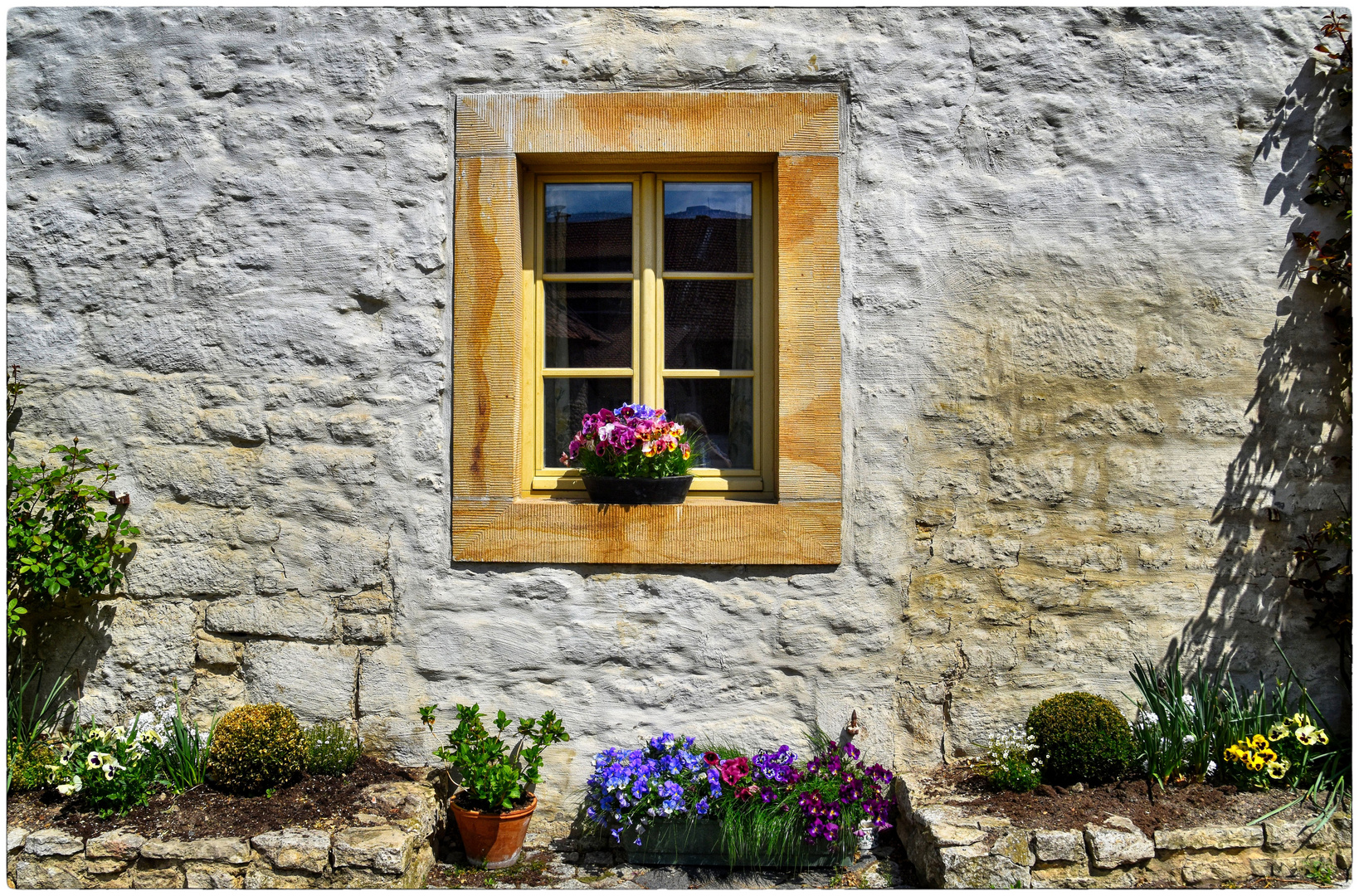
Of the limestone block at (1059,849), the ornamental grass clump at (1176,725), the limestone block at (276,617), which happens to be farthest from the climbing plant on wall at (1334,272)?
the limestone block at (276,617)

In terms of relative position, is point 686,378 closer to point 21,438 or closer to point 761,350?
point 761,350

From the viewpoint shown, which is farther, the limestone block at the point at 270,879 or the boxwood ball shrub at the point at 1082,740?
the boxwood ball shrub at the point at 1082,740

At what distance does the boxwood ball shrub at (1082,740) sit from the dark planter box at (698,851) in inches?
31.4

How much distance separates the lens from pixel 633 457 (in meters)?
3.38

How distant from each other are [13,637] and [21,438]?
769 millimetres

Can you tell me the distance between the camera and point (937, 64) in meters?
3.44

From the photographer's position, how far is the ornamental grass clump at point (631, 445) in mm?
3352

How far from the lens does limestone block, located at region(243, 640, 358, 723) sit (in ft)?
11.4

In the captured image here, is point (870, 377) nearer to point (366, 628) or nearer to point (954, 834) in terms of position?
point (954, 834)

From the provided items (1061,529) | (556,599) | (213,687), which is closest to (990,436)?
(1061,529)

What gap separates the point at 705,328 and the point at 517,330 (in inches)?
29.5

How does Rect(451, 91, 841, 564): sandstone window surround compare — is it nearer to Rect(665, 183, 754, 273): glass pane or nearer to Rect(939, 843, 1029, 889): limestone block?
Rect(665, 183, 754, 273): glass pane

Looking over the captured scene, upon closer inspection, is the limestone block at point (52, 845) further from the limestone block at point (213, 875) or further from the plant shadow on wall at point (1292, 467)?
the plant shadow on wall at point (1292, 467)

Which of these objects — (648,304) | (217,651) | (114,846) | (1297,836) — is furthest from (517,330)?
(1297,836)
